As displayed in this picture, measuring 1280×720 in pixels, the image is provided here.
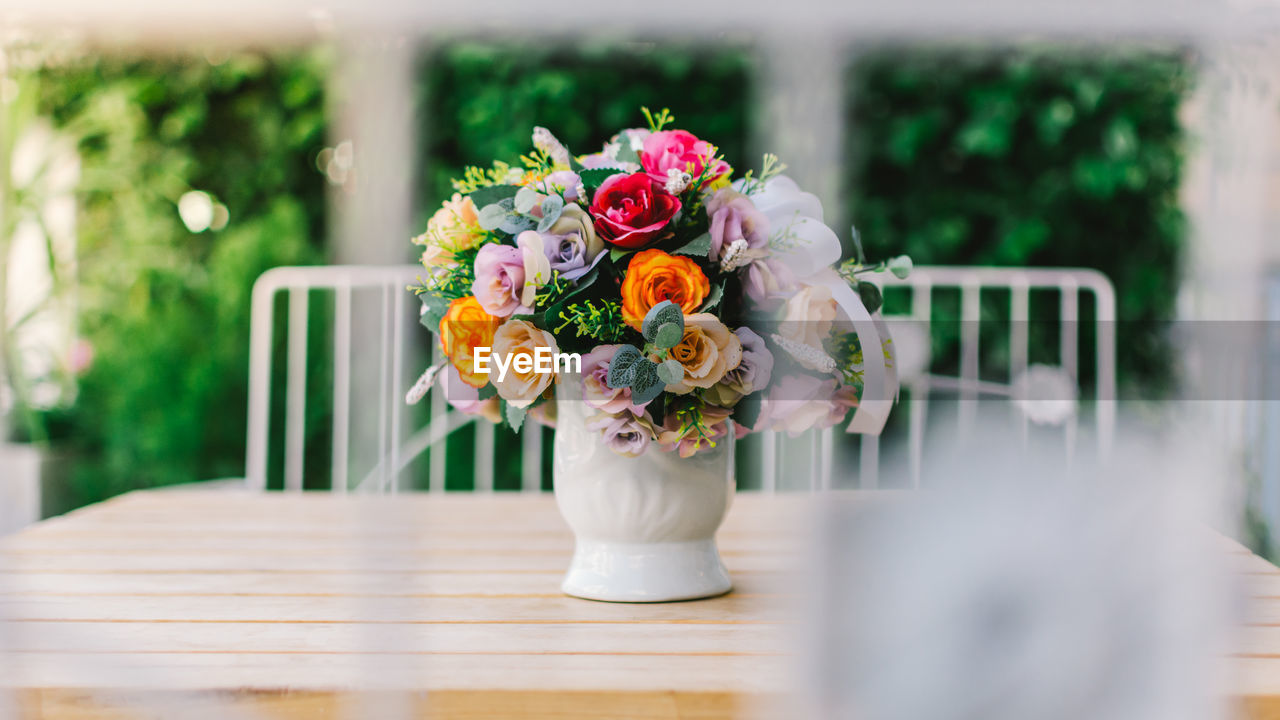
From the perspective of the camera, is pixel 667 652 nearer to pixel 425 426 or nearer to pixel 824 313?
pixel 824 313

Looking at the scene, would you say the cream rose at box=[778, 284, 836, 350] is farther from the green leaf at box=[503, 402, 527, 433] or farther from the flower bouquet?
the green leaf at box=[503, 402, 527, 433]

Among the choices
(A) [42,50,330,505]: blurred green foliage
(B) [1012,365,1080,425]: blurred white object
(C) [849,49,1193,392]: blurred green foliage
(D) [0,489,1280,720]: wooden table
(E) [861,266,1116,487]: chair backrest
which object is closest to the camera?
(D) [0,489,1280,720]: wooden table

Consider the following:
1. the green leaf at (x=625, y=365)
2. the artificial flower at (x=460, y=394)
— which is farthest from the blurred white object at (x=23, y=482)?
the green leaf at (x=625, y=365)

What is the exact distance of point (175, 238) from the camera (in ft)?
9.21

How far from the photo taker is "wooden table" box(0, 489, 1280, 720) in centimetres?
47

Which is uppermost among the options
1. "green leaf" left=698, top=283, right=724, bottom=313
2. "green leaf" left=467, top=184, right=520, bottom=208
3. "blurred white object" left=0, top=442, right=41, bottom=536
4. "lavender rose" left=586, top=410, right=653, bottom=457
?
"green leaf" left=467, top=184, right=520, bottom=208

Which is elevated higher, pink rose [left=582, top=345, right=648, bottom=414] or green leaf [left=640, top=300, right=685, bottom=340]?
green leaf [left=640, top=300, right=685, bottom=340]

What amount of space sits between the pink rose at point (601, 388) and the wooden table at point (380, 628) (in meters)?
0.18

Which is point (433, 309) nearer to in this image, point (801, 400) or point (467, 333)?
point (467, 333)

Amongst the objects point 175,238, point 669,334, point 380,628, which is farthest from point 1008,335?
point 175,238

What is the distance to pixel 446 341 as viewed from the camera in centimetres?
78

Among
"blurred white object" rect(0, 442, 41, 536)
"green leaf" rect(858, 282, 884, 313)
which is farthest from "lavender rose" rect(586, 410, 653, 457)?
"blurred white object" rect(0, 442, 41, 536)

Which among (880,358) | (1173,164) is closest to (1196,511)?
(880,358)

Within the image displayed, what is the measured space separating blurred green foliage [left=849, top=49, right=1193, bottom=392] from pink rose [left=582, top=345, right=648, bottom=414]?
1.59 meters
